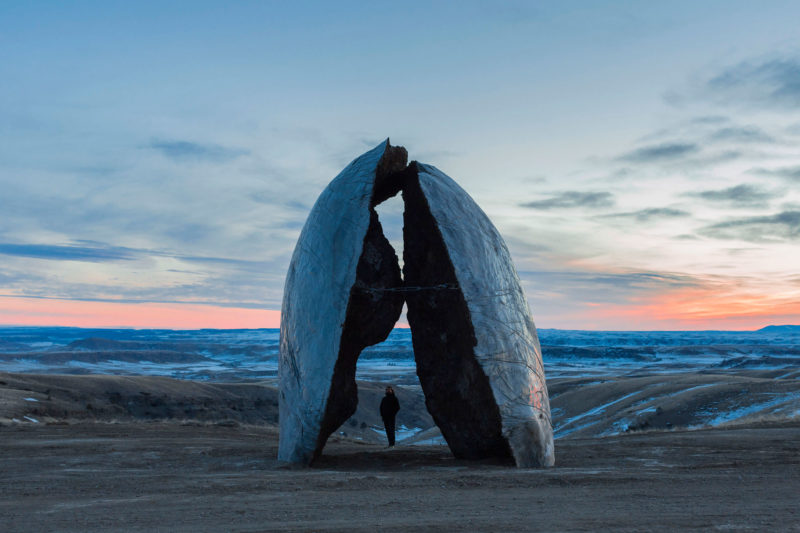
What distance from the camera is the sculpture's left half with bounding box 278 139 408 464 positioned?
10.9m

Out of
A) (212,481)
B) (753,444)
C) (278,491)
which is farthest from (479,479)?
(753,444)

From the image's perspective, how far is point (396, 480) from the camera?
30.9ft

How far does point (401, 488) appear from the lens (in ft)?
28.6

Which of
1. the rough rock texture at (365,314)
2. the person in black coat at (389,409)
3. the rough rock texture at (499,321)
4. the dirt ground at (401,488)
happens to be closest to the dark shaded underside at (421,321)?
the rough rock texture at (365,314)

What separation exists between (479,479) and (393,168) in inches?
232

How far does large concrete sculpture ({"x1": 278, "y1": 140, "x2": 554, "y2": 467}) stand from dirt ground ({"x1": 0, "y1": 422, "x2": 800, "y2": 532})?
726 millimetres

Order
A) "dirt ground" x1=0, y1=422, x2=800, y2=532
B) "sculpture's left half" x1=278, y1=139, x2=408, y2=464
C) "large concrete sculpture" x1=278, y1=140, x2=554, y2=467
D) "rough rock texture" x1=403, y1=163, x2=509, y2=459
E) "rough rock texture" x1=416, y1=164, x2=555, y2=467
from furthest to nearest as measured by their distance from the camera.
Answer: "rough rock texture" x1=403, y1=163, x2=509, y2=459 < "sculpture's left half" x1=278, y1=139, x2=408, y2=464 < "large concrete sculpture" x1=278, y1=140, x2=554, y2=467 < "rough rock texture" x1=416, y1=164, x2=555, y2=467 < "dirt ground" x1=0, y1=422, x2=800, y2=532

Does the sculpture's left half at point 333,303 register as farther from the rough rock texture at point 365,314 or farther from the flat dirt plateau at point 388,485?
the flat dirt plateau at point 388,485

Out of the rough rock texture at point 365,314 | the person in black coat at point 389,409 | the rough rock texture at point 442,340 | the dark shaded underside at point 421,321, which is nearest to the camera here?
the rough rock texture at point 365,314

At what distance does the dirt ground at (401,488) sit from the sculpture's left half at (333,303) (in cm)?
88

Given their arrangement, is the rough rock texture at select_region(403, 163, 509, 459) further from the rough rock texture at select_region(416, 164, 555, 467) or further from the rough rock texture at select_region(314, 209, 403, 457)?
the rough rock texture at select_region(314, 209, 403, 457)

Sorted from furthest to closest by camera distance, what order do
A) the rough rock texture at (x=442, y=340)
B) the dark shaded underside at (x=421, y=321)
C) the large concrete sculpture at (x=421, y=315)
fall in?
1. the rough rock texture at (x=442, y=340)
2. the dark shaded underside at (x=421, y=321)
3. the large concrete sculpture at (x=421, y=315)

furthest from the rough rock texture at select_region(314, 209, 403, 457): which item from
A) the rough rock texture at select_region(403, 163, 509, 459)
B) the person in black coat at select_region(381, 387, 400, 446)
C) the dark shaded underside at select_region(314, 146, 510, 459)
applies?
the person in black coat at select_region(381, 387, 400, 446)

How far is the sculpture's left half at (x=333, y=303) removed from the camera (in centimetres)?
1087
